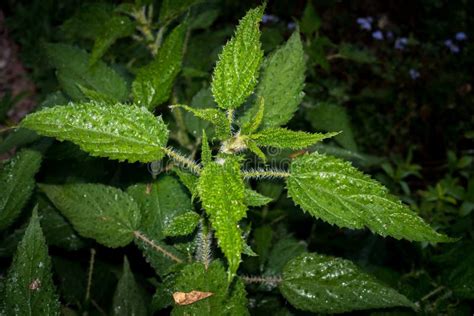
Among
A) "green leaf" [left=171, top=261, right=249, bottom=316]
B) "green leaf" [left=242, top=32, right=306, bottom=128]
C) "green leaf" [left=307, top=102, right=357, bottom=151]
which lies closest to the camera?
"green leaf" [left=171, top=261, right=249, bottom=316]

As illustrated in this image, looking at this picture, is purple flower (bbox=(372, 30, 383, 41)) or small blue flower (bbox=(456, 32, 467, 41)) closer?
small blue flower (bbox=(456, 32, 467, 41))

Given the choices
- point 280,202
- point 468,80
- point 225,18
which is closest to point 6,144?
point 280,202

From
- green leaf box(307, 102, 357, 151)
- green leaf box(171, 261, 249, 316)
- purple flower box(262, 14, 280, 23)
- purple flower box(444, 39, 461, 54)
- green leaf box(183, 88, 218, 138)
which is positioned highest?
purple flower box(444, 39, 461, 54)

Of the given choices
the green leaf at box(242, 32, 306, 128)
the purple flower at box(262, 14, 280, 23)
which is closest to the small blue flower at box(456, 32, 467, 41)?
the purple flower at box(262, 14, 280, 23)

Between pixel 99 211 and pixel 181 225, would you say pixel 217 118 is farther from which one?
pixel 99 211

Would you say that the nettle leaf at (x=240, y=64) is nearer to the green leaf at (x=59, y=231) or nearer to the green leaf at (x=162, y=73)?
the green leaf at (x=162, y=73)

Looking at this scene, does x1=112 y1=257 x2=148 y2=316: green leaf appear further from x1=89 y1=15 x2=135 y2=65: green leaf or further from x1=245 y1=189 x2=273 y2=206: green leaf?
x1=89 y1=15 x2=135 y2=65: green leaf

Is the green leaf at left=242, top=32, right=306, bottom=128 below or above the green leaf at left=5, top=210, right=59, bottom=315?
above

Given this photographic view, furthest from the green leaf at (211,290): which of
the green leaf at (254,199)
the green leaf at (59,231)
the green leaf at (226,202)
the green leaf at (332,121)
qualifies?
the green leaf at (332,121)
